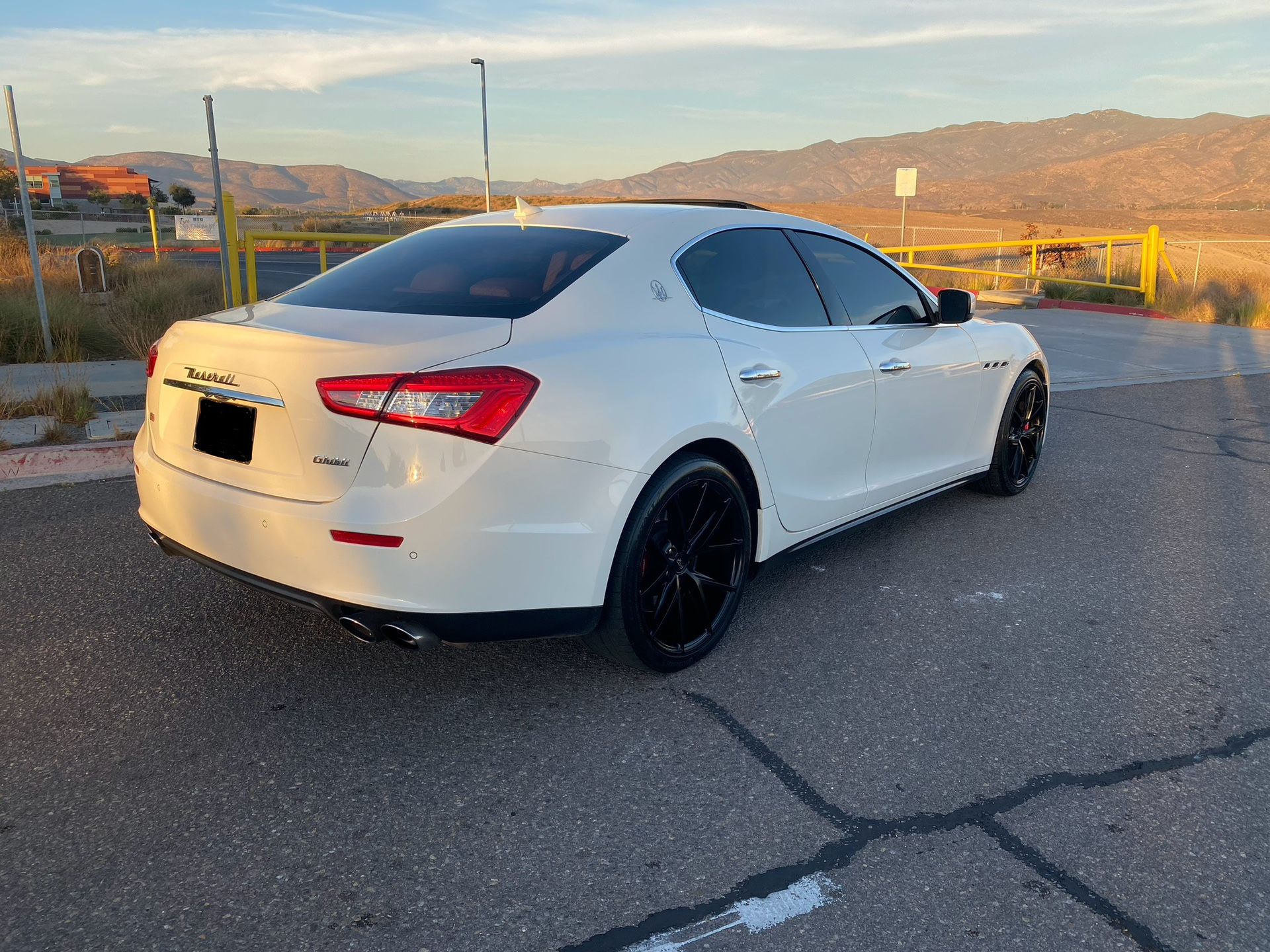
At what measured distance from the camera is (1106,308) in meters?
18.3

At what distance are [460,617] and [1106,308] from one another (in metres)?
18.2

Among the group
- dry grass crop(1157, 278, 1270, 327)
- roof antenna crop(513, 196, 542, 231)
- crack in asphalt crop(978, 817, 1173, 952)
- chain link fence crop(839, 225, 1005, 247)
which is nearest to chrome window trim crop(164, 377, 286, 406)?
roof antenna crop(513, 196, 542, 231)

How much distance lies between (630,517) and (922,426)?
7.05 ft

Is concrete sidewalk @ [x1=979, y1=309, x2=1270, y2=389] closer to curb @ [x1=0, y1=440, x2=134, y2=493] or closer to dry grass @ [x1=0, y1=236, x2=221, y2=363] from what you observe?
curb @ [x1=0, y1=440, x2=134, y2=493]

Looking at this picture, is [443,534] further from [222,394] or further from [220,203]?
[220,203]

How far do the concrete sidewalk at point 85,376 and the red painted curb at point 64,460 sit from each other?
4.35 feet

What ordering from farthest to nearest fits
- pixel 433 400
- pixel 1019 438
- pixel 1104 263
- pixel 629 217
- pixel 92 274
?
pixel 1104 263 → pixel 92 274 → pixel 1019 438 → pixel 629 217 → pixel 433 400

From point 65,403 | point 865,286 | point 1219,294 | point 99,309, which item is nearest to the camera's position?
point 865,286


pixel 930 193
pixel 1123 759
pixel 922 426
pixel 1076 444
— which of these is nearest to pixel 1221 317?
pixel 1076 444

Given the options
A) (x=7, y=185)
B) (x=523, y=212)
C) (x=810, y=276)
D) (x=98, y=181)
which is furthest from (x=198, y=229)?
(x=98, y=181)

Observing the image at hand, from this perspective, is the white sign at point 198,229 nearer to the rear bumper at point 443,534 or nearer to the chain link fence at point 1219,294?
the rear bumper at point 443,534

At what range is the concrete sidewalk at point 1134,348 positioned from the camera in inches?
434

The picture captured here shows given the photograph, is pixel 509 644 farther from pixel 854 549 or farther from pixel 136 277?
pixel 136 277

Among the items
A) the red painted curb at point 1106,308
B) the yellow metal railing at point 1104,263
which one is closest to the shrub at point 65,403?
the yellow metal railing at point 1104,263
